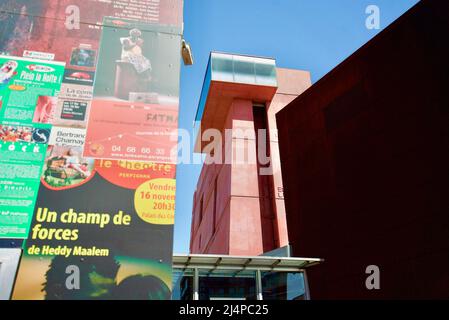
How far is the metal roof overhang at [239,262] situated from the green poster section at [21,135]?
556 cm

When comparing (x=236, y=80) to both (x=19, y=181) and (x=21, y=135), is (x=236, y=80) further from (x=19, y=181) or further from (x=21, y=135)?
(x=19, y=181)

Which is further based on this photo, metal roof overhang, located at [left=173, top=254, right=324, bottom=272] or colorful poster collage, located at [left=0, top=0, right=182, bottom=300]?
metal roof overhang, located at [left=173, top=254, right=324, bottom=272]

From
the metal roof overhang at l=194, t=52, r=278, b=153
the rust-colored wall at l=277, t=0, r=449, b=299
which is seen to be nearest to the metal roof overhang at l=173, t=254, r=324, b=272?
the rust-colored wall at l=277, t=0, r=449, b=299

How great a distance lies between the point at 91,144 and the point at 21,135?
2.03m

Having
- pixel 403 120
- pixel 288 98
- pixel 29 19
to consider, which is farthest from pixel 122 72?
pixel 288 98

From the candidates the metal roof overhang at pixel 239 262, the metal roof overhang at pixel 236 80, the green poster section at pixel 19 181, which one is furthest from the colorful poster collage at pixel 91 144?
the metal roof overhang at pixel 236 80

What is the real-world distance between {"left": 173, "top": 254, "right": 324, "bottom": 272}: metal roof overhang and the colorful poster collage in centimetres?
389

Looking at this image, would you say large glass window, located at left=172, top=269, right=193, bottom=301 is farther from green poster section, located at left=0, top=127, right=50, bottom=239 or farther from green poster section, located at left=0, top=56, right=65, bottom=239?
green poster section, located at left=0, top=56, right=65, bottom=239

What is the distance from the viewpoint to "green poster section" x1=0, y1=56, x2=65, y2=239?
930 cm

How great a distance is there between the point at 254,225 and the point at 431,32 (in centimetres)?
1725

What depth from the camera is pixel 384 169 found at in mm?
14164

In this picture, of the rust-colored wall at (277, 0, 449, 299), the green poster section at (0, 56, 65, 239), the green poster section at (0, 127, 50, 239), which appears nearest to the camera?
the green poster section at (0, 127, 50, 239)

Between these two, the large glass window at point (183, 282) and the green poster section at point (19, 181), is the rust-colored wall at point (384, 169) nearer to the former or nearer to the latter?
the large glass window at point (183, 282)

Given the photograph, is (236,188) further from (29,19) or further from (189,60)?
(29,19)
